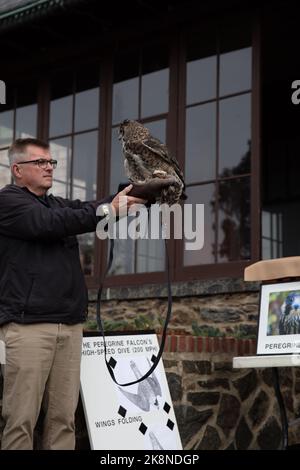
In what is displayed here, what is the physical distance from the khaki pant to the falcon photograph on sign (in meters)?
1.65

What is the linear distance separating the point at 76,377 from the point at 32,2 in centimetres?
475

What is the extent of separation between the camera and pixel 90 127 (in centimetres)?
830

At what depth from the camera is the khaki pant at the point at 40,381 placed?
3732 mm

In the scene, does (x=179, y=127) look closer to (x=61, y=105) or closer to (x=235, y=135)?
(x=235, y=135)

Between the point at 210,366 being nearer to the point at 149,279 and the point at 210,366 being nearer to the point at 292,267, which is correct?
the point at 292,267

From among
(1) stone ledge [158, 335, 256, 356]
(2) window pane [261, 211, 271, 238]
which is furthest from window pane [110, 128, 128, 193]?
(2) window pane [261, 211, 271, 238]

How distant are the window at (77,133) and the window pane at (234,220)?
159cm

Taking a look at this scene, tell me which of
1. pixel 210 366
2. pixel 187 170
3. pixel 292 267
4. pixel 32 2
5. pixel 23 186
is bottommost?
pixel 210 366

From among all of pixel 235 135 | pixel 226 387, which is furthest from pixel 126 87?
pixel 226 387

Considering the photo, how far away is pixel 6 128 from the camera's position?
904cm

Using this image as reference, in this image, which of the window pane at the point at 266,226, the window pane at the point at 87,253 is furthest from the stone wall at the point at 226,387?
the window pane at the point at 266,226
